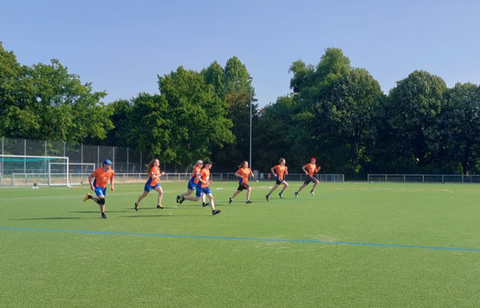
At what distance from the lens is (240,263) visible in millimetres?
7551

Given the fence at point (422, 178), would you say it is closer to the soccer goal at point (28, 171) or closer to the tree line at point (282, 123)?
the tree line at point (282, 123)

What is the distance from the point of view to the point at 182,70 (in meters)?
65.3

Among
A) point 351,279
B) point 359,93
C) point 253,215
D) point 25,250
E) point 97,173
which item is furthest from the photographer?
point 359,93

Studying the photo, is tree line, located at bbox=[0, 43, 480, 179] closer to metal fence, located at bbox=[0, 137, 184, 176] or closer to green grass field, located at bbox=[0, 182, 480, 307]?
metal fence, located at bbox=[0, 137, 184, 176]

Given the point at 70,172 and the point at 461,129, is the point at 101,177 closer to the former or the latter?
the point at 70,172

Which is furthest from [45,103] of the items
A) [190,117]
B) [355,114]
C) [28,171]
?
[355,114]

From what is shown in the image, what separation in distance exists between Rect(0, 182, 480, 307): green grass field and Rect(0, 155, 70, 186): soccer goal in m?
27.7

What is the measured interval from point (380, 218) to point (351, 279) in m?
8.41

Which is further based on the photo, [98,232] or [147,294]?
[98,232]

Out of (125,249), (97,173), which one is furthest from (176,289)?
(97,173)

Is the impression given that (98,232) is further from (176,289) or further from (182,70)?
(182,70)

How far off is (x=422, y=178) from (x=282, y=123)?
24.2m

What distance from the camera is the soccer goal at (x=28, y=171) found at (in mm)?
38281

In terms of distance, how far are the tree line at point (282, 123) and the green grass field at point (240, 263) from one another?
142 ft
